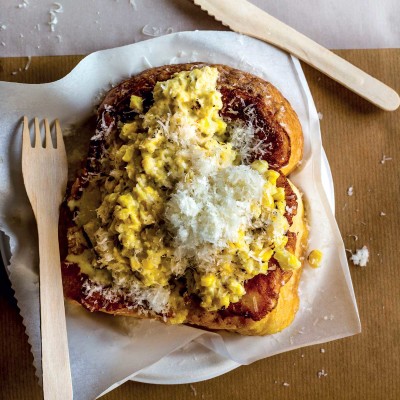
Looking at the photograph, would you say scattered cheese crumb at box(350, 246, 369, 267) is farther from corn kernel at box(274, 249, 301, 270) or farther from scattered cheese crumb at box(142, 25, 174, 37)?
scattered cheese crumb at box(142, 25, 174, 37)

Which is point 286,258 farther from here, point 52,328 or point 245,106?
point 52,328

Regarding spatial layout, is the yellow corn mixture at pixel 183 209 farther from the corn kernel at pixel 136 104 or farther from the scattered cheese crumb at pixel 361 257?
the scattered cheese crumb at pixel 361 257

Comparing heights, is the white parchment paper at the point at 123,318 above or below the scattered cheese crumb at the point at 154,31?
below

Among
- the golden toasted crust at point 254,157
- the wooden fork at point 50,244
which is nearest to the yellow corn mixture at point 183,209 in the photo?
the golden toasted crust at point 254,157

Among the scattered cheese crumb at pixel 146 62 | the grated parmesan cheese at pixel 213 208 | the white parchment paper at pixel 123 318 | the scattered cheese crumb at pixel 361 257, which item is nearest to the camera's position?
the grated parmesan cheese at pixel 213 208

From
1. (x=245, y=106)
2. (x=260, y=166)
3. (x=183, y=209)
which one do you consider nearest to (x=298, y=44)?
(x=245, y=106)

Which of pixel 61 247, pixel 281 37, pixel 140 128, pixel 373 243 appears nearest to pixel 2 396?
pixel 61 247

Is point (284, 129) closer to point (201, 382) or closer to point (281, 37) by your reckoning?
point (281, 37)
